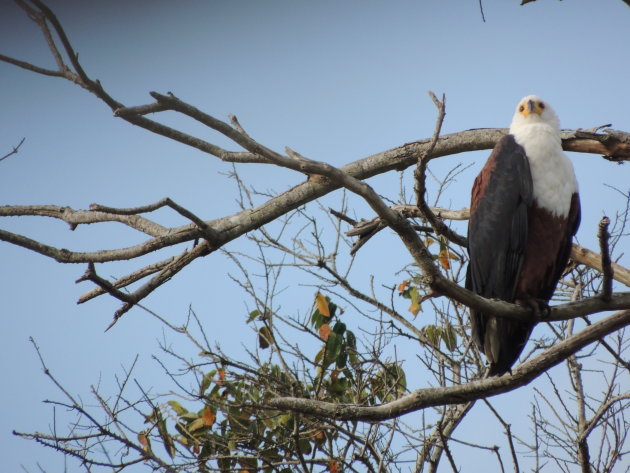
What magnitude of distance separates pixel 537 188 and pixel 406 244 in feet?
4.29

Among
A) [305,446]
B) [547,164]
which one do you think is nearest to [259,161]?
[547,164]

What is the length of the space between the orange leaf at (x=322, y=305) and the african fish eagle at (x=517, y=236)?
98 centimetres

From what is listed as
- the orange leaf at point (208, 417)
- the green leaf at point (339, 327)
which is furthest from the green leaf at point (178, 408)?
Result: the green leaf at point (339, 327)

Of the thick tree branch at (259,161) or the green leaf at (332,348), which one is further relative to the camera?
the green leaf at (332,348)

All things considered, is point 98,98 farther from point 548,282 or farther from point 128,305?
point 548,282

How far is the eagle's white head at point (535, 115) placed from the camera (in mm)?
4258

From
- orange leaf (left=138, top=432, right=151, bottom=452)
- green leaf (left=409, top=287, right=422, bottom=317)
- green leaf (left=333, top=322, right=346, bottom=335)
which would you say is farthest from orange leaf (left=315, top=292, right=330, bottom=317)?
orange leaf (left=138, top=432, right=151, bottom=452)

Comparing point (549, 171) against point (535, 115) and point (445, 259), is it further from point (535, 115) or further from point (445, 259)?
point (445, 259)

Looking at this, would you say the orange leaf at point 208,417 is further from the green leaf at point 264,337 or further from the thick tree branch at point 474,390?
the thick tree branch at point 474,390

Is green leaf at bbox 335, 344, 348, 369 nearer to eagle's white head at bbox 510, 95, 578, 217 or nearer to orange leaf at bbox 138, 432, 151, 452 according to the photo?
orange leaf at bbox 138, 432, 151, 452

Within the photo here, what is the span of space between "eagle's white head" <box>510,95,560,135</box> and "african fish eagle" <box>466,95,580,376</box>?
1.27 feet

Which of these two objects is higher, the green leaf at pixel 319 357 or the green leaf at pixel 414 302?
the green leaf at pixel 414 302

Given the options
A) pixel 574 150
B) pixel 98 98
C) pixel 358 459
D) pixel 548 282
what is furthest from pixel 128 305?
pixel 574 150

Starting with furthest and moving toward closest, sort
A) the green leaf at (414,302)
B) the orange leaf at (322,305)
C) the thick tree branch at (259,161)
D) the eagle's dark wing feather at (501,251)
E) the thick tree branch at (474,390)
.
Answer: the green leaf at (414,302), the orange leaf at (322,305), the eagle's dark wing feather at (501,251), the thick tree branch at (474,390), the thick tree branch at (259,161)
